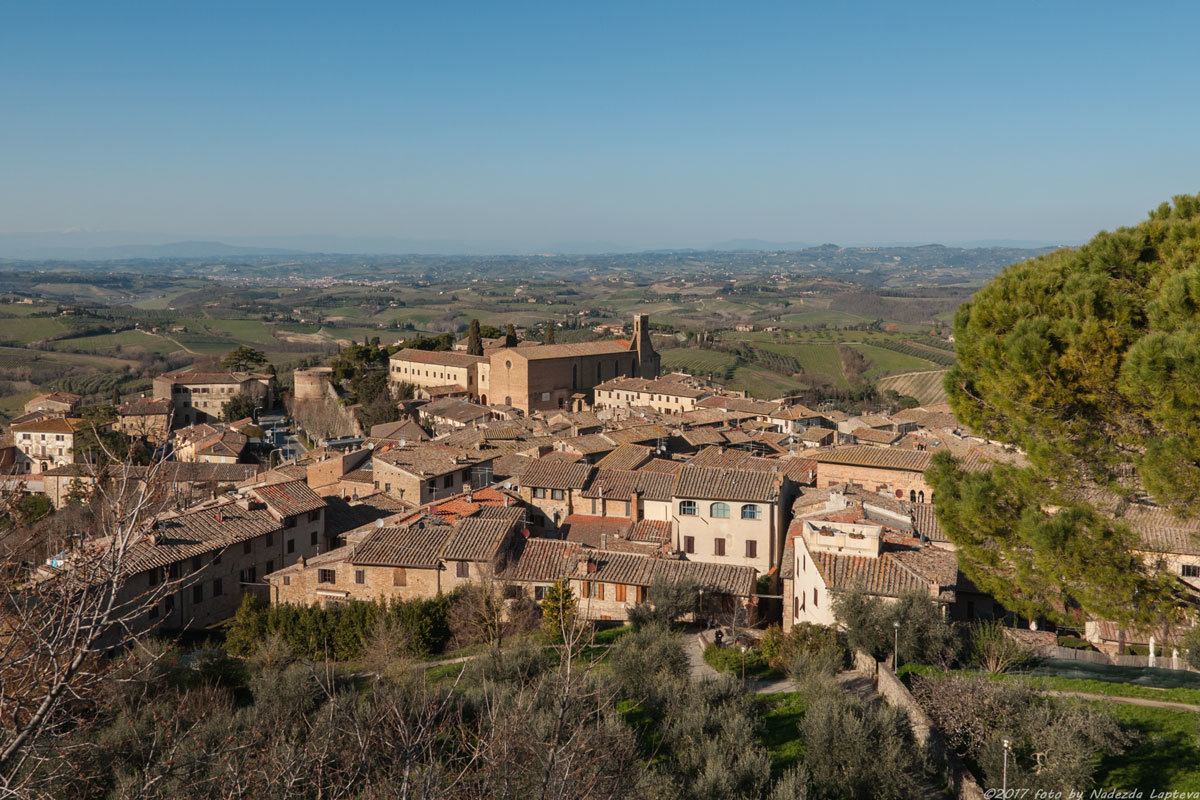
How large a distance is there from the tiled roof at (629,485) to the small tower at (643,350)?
3937 centimetres

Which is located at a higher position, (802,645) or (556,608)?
(802,645)

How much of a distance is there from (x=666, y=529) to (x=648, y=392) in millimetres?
32508

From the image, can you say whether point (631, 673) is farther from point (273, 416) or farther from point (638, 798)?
→ point (273, 416)

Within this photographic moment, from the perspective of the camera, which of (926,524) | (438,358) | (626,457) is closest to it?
Answer: (926,524)

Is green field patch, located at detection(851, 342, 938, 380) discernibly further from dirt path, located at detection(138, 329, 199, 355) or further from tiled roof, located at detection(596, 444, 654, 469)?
dirt path, located at detection(138, 329, 199, 355)

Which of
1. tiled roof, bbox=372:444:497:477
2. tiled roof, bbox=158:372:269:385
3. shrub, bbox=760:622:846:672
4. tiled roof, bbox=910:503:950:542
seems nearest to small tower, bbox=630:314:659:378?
tiled roof, bbox=158:372:269:385

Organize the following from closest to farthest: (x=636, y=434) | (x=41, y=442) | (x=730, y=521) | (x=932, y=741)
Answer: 1. (x=932, y=741)
2. (x=730, y=521)
3. (x=636, y=434)
4. (x=41, y=442)

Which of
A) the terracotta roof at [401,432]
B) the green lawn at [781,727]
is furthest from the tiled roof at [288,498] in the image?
the green lawn at [781,727]

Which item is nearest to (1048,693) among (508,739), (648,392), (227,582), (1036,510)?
(1036,510)

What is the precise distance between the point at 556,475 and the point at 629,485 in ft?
7.33

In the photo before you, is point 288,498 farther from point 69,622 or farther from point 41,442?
point 41,442

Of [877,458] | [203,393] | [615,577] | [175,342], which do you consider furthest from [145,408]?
[175,342]

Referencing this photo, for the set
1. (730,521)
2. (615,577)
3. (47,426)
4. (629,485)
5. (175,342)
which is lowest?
(175,342)

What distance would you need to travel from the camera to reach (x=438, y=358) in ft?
194
